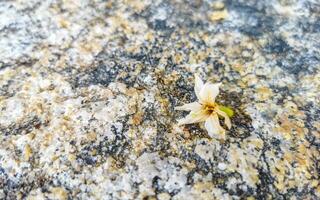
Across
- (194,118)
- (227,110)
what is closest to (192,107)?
(194,118)

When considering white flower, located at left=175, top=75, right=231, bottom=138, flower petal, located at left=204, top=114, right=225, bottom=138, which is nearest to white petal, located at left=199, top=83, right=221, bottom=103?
white flower, located at left=175, top=75, right=231, bottom=138

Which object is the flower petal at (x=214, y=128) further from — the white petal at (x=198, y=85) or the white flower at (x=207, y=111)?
the white petal at (x=198, y=85)

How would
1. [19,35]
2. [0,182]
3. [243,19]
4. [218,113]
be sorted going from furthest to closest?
1. [243,19]
2. [19,35]
3. [218,113]
4. [0,182]

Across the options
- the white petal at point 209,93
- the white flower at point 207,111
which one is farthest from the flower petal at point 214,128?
the white petal at point 209,93

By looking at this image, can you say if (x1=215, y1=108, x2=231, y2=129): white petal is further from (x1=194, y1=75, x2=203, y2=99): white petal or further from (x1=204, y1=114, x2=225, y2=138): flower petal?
(x1=194, y1=75, x2=203, y2=99): white petal

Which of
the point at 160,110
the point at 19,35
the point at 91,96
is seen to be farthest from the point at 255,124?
Result: the point at 19,35

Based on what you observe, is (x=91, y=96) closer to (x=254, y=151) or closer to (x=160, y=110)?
(x=160, y=110)
